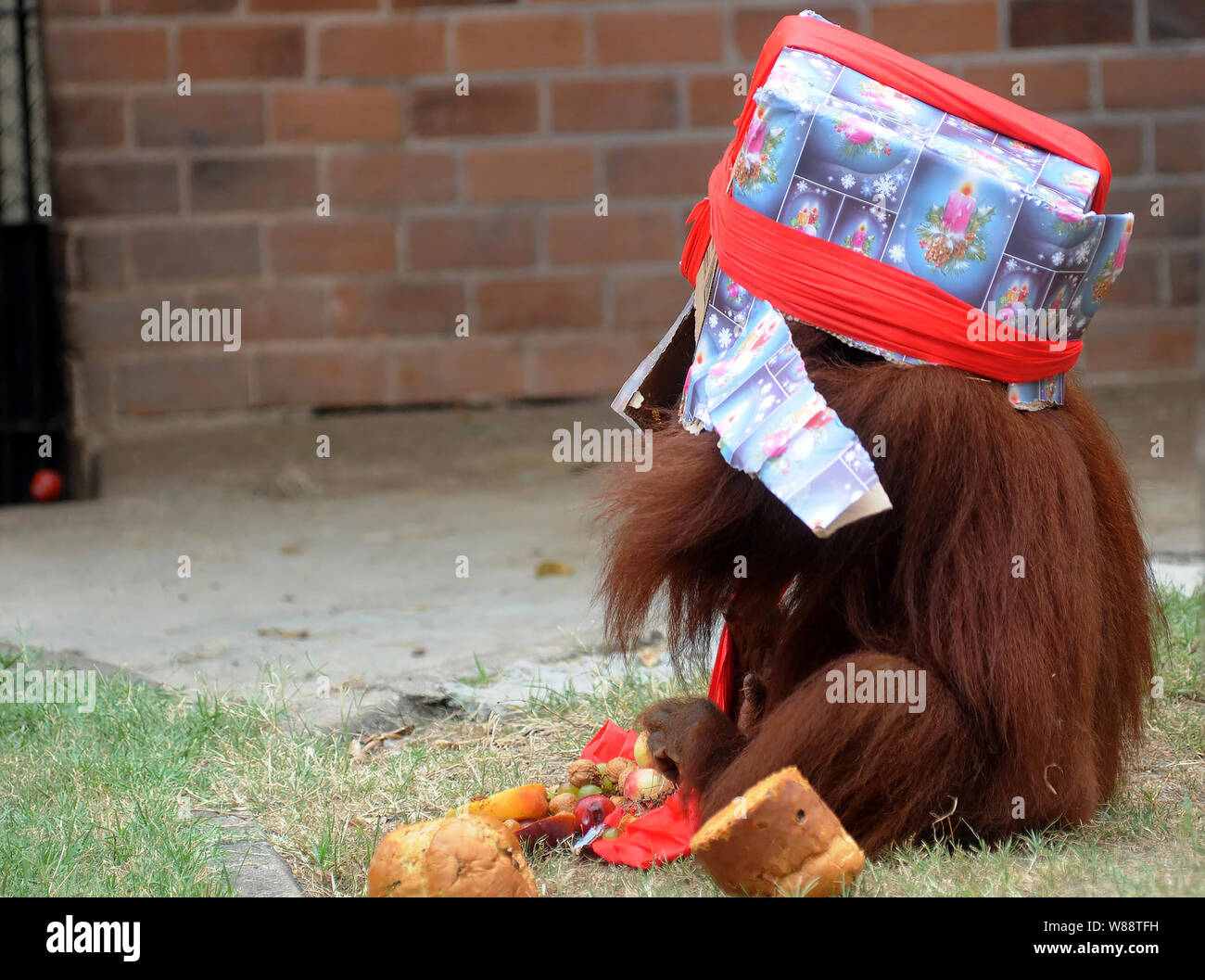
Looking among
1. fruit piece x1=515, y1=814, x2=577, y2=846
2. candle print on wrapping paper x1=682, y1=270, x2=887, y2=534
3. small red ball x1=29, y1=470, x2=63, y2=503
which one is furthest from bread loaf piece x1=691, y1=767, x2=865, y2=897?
small red ball x1=29, y1=470, x2=63, y2=503

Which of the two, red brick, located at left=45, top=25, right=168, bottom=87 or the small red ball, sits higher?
red brick, located at left=45, top=25, right=168, bottom=87

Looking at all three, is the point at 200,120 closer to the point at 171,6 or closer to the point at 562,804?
→ the point at 171,6

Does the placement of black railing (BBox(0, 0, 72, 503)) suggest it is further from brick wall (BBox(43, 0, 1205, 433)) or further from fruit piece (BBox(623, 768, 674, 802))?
fruit piece (BBox(623, 768, 674, 802))

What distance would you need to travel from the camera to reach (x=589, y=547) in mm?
5359

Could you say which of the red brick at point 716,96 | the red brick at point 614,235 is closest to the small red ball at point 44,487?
the red brick at point 614,235

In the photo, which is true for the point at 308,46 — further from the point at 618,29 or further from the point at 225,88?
the point at 618,29

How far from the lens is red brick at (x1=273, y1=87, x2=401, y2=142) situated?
653cm

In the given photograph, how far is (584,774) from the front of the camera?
2998 millimetres

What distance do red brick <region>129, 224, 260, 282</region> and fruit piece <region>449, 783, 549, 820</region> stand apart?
434cm
